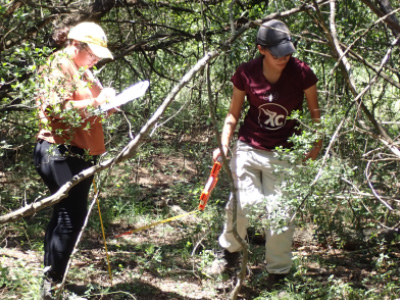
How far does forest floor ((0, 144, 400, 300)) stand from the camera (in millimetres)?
3645

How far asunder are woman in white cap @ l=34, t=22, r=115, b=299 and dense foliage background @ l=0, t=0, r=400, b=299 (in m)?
0.11

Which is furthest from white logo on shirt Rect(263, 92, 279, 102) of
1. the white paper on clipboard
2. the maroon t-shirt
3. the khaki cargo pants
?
the white paper on clipboard

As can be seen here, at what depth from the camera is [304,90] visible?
11.3ft

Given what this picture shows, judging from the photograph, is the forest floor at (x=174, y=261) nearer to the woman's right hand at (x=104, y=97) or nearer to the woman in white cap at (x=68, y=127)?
the woman in white cap at (x=68, y=127)

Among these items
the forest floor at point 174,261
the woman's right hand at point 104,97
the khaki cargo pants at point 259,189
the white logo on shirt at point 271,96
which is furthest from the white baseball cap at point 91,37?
the forest floor at point 174,261

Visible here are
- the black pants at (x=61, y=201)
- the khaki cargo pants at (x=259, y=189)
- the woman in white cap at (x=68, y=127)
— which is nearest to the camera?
the woman in white cap at (x=68, y=127)

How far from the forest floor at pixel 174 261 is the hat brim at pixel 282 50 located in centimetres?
126

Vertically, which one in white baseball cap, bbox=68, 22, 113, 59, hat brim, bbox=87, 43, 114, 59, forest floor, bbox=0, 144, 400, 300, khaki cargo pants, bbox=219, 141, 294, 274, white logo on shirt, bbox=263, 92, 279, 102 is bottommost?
forest floor, bbox=0, 144, 400, 300

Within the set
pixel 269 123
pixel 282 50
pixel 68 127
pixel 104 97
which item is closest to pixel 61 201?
pixel 68 127

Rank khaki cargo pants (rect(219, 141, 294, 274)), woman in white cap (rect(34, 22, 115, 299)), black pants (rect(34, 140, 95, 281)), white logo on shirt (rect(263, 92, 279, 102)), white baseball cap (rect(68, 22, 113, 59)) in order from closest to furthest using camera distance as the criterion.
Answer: woman in white cap (rect(34, 22, 115, 299))
white baseball cap (rect(68, 22, 113, 59))
black pants (rect(34, 140, 95, 281))
white logo on shirt (rect(263, 92, 279, 102))
khaki cargo pants (rect(219, 141, 294, 274))

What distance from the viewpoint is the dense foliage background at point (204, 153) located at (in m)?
3.16

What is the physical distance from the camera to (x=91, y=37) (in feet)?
10.6

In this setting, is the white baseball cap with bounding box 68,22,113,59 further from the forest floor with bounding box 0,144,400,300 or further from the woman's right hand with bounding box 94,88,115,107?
the forest floor with bounding box 0,144,400,300

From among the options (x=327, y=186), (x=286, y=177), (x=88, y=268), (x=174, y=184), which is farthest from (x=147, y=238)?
(x=327, y=186)
